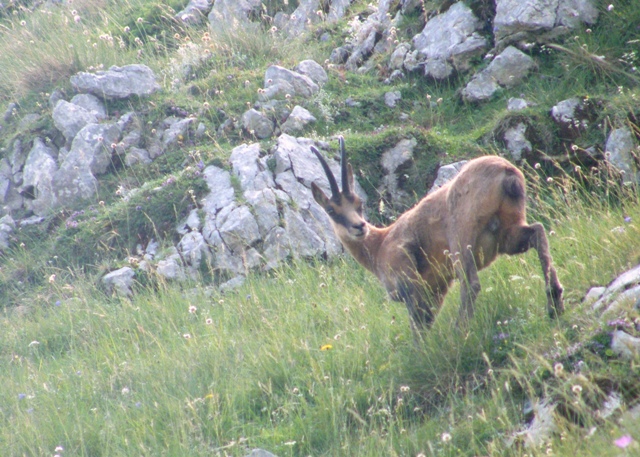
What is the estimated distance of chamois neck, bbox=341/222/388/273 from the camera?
24.7 ft

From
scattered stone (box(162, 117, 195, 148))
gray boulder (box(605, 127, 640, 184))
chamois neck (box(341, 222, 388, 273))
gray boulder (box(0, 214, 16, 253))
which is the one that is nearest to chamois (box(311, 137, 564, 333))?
chamois neck (box(341, 222, 388, 273))

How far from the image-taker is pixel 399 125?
35.5 ft

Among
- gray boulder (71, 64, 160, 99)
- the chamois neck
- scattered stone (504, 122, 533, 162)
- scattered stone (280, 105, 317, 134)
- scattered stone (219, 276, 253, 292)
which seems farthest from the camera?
gray boulder (71, 64, 160, 99)

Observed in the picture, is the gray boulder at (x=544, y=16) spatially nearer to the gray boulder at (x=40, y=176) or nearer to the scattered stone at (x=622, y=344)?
the scattered stone at (x=622, y=344)

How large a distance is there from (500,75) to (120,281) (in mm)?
6061

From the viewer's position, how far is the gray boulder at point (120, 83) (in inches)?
471

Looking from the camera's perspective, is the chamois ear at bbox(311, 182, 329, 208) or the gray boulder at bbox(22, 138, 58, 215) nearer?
the chamois ear at bbox(311, 182, 329, 208)

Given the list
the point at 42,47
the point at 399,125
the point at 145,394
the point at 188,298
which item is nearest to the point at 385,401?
the point at 145,394

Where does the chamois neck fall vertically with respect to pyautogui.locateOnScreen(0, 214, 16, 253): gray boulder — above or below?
above

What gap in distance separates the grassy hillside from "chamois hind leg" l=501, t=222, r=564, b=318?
0.14 meters

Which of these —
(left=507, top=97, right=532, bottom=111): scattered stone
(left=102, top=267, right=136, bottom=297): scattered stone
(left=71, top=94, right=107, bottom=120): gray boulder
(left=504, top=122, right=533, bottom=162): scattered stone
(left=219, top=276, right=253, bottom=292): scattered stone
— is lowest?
(left=219, top=276, right=253, bottom=292): scattered stone

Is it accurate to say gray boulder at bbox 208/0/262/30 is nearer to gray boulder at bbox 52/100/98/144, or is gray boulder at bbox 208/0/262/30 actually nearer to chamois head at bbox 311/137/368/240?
gray boulder at bbox 52/100/98/144

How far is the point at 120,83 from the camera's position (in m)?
12.0

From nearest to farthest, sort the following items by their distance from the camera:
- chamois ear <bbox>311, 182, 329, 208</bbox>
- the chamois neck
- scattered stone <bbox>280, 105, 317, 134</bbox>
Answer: the chamois neck → chamois ear <bbox>311, 182, 329, 208</bbox> → scattered stone <bbox>280, 105, 317, 134</bbox>
